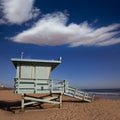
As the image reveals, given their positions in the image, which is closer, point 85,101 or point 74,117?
point 74,117

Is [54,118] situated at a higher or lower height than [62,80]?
lower

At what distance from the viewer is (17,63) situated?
17.7m

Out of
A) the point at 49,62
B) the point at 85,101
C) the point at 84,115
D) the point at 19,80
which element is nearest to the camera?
the point at 84,115

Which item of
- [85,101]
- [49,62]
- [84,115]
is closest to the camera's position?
[84,115]

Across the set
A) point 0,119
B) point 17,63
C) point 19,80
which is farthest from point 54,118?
point 17,63

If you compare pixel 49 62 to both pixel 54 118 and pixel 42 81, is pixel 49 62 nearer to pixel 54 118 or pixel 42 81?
pixel 42 81

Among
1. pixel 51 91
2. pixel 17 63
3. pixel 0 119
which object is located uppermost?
pixel 17 63

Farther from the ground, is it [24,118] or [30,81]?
[30,81]

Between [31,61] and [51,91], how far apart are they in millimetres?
3219

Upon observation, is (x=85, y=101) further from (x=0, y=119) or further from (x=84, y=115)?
(x=0, y=119)

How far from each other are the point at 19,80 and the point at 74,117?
5.73 meters

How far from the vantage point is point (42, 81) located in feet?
58.8

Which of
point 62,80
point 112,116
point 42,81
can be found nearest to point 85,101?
point 62,80

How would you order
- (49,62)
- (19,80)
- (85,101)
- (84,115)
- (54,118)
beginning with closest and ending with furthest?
(54,118) → (84,115) → (19,80) → (49,62) → (85,101)
